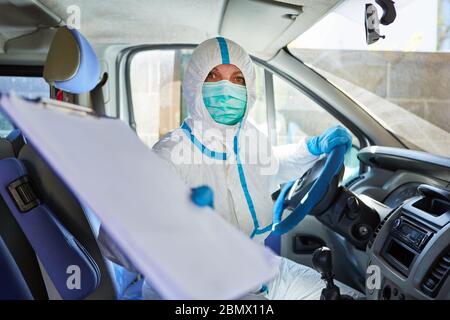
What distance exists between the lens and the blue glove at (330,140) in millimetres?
1485

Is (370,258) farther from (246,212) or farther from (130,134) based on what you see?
(130,134)

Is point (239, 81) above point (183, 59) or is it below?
below

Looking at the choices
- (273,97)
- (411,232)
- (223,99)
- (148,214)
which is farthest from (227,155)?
(273,97)

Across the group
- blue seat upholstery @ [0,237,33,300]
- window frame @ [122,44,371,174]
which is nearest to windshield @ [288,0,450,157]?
window frame @ [122,44,371,174]

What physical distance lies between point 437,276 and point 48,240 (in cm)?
101

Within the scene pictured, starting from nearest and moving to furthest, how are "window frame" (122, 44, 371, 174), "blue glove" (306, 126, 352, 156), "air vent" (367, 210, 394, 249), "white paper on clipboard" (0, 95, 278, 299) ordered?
"white paper on clipboard" (0, 95, 278, 299) → "blue glove" (306, 126, 352, 156) → "air vent" (367, 210, 394, 249) → "window frame" (122, 44, 371, 174)

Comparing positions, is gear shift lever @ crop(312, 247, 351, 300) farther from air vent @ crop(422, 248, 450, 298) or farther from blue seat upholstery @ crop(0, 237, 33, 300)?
blue seat upholstery @ crop(0, 237, 33, 300)

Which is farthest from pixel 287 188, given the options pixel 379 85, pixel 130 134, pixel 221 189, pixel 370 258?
pixel 130 134

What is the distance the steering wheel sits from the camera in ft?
5.04

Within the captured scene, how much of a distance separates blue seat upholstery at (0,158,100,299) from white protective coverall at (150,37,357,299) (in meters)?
0.33

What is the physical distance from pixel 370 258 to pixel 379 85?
85 cm

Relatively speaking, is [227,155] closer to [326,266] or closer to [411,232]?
[326,266]

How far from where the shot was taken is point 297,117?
233cm

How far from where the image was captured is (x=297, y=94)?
7.20 feet
